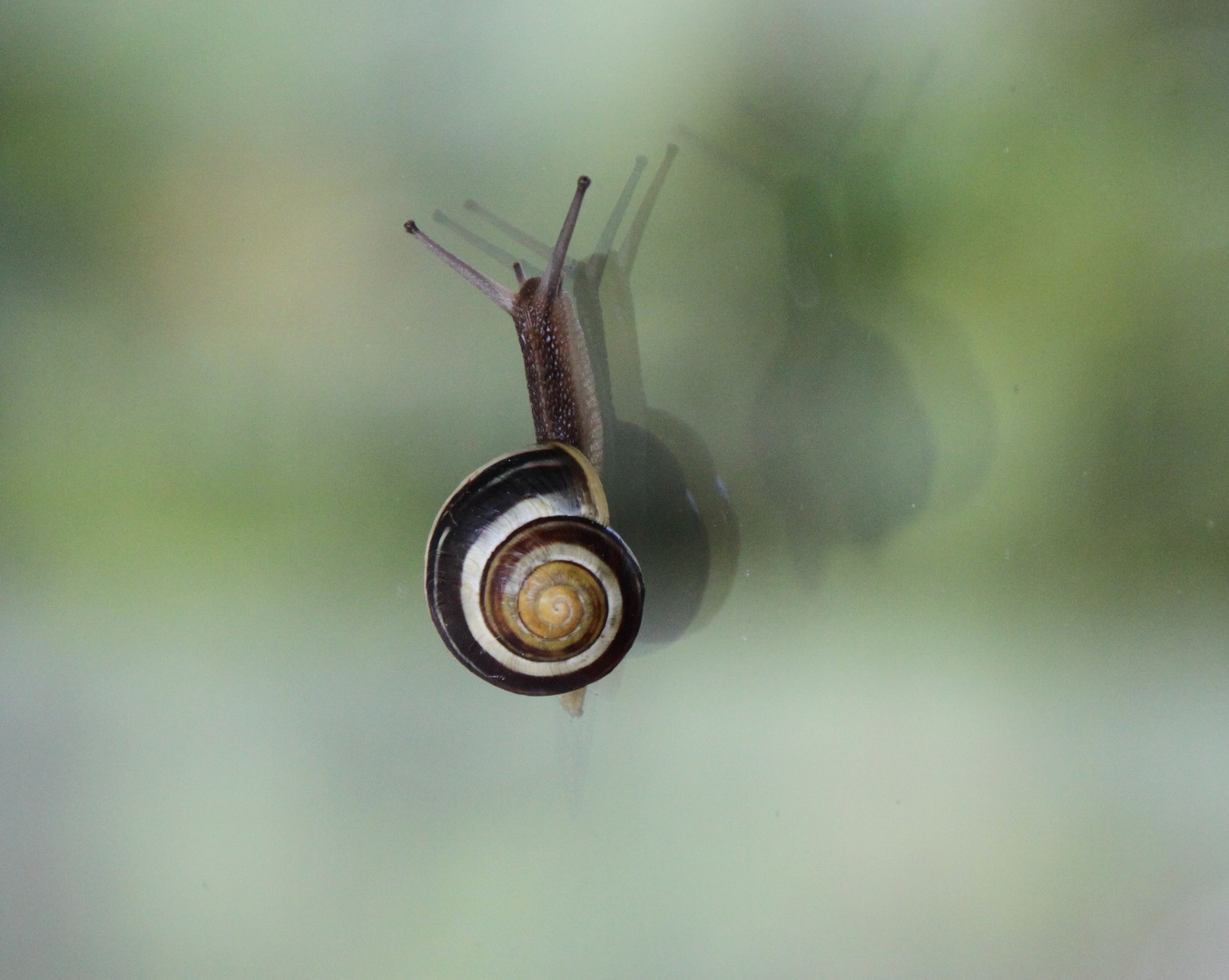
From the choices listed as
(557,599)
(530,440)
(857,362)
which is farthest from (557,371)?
(857,362)

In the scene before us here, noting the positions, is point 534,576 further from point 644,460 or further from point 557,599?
point 644,460

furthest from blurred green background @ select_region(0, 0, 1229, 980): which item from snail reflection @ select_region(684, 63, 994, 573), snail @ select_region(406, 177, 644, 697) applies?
snail @ select_region(406, 177, 644, 697)

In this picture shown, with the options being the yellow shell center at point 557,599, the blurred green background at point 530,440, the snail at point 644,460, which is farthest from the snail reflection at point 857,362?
the yellow shell center at point 557,599

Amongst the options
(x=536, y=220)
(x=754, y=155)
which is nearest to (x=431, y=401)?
(x=536, y=220)

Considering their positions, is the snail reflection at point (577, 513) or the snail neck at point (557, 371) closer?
the snail reflection at point (577, 513)

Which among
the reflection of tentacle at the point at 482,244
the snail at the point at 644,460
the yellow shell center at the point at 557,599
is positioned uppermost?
the reflection of tentacle at the point at 482,244

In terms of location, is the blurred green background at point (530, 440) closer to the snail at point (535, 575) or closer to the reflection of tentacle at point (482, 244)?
the reflection of tentacle at point (482, 244)
